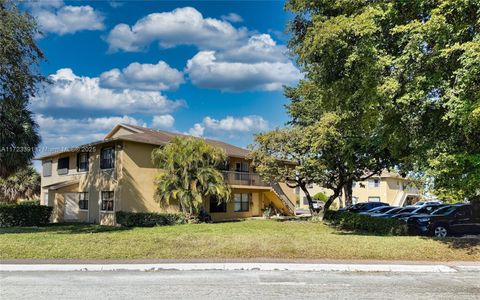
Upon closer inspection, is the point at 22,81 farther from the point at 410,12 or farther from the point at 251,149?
the point at 410,12

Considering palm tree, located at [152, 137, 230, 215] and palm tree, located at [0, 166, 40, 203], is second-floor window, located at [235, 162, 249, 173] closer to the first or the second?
palm tree, located at [152, 137, 230, 215]

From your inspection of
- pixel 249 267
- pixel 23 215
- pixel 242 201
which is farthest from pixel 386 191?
pixel 249 267

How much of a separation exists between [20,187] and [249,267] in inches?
1428

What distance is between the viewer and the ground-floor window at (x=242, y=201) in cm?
3544

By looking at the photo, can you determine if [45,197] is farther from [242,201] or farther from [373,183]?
[373,183]

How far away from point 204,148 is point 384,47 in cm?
1525

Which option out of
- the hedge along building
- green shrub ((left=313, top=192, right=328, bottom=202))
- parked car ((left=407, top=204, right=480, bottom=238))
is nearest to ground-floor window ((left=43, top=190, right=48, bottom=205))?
the hedge along building

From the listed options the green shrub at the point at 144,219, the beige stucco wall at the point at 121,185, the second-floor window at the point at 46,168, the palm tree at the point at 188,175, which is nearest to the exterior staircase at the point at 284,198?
the beige stucco wall at the point at 121,185

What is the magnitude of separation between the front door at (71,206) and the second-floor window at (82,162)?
6.68 ft

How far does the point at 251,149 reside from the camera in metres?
31.2

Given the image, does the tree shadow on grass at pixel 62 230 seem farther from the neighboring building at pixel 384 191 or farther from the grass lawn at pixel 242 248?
the neighboring building at pixel 384 191

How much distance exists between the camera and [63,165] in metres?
34.2

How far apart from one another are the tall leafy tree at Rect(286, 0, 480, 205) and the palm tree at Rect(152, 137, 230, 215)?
12.2 meters

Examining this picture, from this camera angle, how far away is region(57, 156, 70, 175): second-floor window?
33713 millimetres
